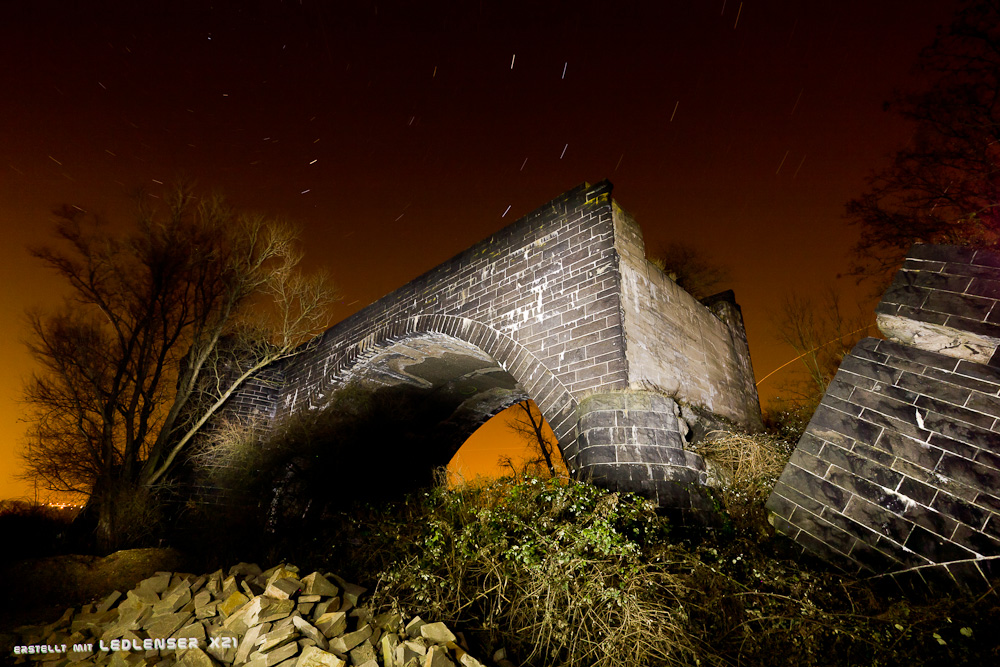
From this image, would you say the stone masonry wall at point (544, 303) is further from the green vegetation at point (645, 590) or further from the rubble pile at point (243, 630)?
the rubble pile at point (243, 630)

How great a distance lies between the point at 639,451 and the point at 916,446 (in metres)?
1.99

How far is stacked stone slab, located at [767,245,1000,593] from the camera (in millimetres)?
2717

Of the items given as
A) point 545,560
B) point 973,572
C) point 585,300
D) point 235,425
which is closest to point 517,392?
point 585,300

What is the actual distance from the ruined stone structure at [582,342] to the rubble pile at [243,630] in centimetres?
228

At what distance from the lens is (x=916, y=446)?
3.04 metres

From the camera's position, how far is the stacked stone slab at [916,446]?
8.91 feet

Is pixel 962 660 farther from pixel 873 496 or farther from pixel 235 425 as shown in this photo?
pixel 235 425

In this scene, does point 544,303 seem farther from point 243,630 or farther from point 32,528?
point 32,528

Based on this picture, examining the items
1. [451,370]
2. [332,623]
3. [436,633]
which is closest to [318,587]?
[332,623]

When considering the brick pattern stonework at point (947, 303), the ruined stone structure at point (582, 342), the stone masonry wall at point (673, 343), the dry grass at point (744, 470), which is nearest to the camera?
the brick pattern stonework at point (947, 303)

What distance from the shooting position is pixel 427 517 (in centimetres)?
438

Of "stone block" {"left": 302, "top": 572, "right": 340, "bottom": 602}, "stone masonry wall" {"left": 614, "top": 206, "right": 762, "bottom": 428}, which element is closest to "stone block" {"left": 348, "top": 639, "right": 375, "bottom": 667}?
"stone block" {"left": 302, "top": 572, "right": 340, "bottom": 602}

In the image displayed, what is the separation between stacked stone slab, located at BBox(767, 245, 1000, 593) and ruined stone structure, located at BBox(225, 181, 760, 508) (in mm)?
1085

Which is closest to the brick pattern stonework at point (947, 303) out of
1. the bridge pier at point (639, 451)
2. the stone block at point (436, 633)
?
the bridge pier at point (639, 451)
